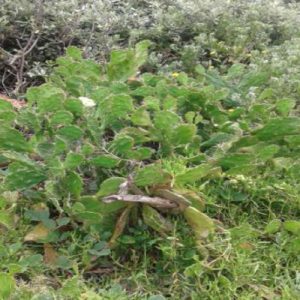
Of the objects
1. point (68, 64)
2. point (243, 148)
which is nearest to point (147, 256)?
point (243, 148)

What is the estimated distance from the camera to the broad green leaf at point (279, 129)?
3.02 meters

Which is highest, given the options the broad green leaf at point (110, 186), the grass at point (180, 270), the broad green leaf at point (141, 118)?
the broad green leaf at point (141, 118)

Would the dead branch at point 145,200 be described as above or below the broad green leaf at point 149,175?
below

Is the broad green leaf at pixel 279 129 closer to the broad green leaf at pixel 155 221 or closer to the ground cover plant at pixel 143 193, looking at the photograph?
the ground cover plant at pixel 143 193

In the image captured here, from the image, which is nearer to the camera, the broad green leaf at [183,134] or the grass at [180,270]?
the grass at [180,270]

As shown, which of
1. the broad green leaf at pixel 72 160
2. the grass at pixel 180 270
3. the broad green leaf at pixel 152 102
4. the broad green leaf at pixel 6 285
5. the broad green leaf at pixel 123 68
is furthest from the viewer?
the broad green leaf at pixel 123 68

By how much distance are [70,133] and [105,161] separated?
0.21m

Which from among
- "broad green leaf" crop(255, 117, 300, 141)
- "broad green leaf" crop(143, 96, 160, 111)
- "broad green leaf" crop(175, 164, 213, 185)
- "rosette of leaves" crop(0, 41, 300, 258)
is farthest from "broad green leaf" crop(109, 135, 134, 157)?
"broad green leaf" crop(255, 117, 300, 141)

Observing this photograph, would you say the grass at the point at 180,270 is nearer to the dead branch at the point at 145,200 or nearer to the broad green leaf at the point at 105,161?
the dead branch at the point at 145,200

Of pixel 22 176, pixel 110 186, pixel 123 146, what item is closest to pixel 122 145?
pixel 123 146

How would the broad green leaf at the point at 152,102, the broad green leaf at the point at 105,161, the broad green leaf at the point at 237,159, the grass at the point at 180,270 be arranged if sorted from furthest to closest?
the broad green leaf at the point at 152,102
the broad green leaf at the point at 237,159
the broad green leaf at the point at 105,161
the grass at the point at 180,270

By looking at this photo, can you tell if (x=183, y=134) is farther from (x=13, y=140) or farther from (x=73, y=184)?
(x=13, y=140)

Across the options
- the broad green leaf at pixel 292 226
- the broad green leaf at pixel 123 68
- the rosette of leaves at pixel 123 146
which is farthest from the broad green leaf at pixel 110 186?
the broad green leaf at pixel 123 68

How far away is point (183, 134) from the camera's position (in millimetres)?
2873
